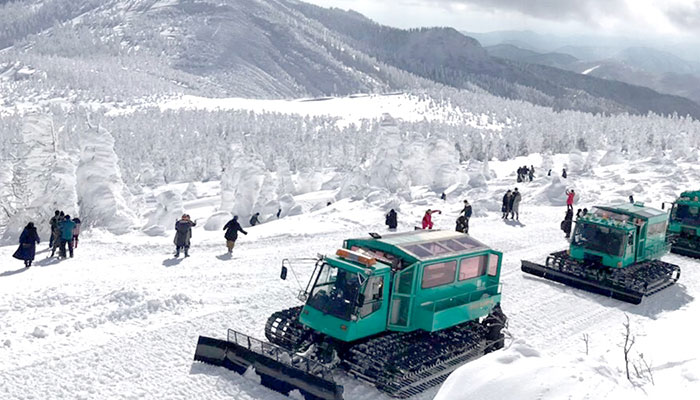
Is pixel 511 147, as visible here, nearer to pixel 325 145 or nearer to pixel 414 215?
pixel 325 145

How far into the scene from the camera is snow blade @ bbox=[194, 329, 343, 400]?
10352 millimetres

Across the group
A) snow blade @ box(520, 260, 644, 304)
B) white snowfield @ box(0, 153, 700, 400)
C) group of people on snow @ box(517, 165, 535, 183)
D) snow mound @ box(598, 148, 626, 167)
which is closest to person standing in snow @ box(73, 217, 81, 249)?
white snowfield @ box(0, 153, 700, 400)

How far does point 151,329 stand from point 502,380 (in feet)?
27.1

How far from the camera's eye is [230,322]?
14156 mm

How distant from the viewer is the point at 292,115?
18362cm

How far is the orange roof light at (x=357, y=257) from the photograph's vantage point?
1138 cm

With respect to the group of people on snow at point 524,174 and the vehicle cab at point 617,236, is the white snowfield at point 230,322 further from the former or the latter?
the group of people on snow at point 524,174

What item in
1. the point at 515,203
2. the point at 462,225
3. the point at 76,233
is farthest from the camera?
the point at 515,203

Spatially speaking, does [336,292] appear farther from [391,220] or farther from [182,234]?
[391,220]

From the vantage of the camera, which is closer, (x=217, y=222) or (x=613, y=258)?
(x=613, y=258)

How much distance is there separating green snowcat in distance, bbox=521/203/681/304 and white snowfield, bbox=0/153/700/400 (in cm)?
47

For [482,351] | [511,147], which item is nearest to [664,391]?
[482,351]

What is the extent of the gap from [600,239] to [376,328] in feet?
35.4

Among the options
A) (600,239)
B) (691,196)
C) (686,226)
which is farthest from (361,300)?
(691,196)
